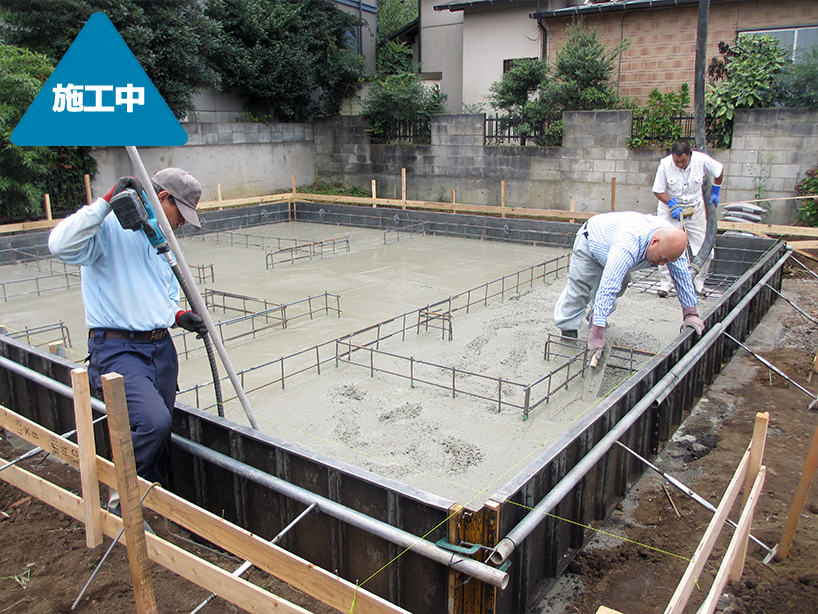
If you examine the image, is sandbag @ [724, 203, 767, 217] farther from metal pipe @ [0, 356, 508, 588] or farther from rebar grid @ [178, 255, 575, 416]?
metal pipe @ [0, 356, 508, 588]

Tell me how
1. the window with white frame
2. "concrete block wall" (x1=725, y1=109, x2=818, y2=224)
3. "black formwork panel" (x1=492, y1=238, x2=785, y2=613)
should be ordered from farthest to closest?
1. the window with white frame
2. "concrete block wall" (x1=725, y1=109, x2=818, y2=224)
3. "black formwork panel" (x1=492, y1=238, x2=785, y2=613)

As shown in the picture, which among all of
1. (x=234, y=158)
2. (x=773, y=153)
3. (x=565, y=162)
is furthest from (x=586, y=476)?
(x=234, y=158)

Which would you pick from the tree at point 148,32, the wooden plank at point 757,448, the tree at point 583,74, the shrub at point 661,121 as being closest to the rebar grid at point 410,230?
the tree at point 583,74

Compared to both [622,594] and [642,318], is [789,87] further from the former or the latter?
[622,594]

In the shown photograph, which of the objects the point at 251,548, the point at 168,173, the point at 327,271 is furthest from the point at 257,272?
the point at 251,548

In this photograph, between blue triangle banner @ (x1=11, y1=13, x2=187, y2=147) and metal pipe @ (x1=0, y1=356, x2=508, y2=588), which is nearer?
metal pipe @ (x1=0, y1=356, x2=508, y2=588)

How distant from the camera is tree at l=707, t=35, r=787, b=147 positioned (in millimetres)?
13555

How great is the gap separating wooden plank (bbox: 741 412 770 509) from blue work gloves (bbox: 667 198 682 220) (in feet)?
16.0

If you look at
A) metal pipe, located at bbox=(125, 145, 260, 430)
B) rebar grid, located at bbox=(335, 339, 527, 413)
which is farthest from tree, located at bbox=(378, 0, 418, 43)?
metal pipe, located at bbox=(125, 145, 260, 430)

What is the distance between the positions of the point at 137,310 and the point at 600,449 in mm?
2684

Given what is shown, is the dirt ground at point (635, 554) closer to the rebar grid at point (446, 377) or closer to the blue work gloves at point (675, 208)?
the rebar grid at point (446, 377)

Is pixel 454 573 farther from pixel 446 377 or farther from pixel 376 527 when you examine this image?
pixel 446 377

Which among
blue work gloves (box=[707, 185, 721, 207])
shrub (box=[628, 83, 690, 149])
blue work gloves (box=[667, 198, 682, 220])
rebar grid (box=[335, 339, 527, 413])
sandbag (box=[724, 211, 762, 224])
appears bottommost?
rebar grid (box=[335, 339, 527, 413])

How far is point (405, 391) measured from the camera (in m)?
6.20
